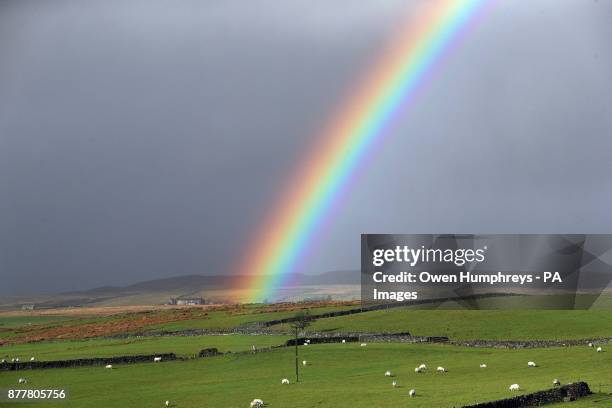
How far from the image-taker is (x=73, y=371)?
7425cm

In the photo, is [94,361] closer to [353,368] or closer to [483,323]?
[353,368]

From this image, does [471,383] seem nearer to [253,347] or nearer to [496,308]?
[253,347]

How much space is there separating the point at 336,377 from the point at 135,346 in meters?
44.1

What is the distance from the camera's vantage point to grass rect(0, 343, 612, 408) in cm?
4672

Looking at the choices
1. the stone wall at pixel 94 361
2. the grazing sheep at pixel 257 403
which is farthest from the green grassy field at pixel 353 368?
the stone wall at pixel 94 361

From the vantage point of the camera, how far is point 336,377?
59.8 metres

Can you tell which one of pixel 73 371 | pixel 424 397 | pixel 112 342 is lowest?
pixel 424 397

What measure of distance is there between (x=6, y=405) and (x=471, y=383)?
34.9m

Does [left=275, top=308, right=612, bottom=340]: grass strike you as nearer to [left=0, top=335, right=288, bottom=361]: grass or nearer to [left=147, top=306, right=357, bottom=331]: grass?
[left=147, top=306, right=357, bottom=331]: grass

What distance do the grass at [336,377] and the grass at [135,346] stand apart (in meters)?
10.4

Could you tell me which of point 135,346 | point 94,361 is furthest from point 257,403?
point 135,346

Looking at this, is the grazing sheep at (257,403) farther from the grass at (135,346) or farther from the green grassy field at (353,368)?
the grass at (135,346)

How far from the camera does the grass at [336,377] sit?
46.7 m

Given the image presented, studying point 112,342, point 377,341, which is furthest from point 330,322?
point 112,342
